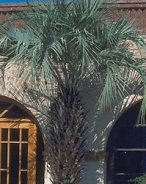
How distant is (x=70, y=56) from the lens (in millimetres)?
10695

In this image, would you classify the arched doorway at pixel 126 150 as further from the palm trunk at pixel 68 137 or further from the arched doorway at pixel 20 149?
the palm trunk at pixel 68 137

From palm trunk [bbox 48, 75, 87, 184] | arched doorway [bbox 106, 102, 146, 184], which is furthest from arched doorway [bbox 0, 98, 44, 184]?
palm trunk [bbox 48, 75, 87, 184]

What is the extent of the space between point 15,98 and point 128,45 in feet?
7.42

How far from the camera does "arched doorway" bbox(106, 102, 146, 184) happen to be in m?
12.3

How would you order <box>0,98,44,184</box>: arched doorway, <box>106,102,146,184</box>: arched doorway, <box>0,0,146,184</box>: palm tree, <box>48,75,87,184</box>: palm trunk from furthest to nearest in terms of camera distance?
<box>0,98,44,184</box>: arched doorway → <box>106,102,146,184</box>: arched doorway → <box>48,75,87,184</box>: palm trunk → <box>0,0,146,184</box>: palm tree

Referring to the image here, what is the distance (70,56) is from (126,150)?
2.46 metres

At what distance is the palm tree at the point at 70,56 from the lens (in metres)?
10.4

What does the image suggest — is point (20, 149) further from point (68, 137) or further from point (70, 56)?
point (70, 56)

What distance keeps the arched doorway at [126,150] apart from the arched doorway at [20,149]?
1183mm

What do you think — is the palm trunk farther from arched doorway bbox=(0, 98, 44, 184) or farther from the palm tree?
arched doorway bbox=(0, 98, 44, 184)

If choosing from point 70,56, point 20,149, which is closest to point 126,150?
point 20,149

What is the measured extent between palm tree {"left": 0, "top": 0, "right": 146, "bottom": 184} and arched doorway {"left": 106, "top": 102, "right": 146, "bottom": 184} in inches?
44.3

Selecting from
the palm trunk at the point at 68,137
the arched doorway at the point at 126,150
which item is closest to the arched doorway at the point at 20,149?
the arched doorway at the point at 126,150

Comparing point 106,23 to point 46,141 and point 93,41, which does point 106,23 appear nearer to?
point 93,41
